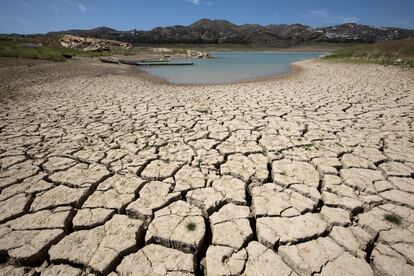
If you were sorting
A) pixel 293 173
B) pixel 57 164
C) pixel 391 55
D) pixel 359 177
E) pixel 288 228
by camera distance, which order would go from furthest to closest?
pixel 391 55
pixel 57 164
pixel 293 173
pixel 359 177
pixel 288 228

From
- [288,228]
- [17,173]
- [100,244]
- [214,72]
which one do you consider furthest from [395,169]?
[214,72]

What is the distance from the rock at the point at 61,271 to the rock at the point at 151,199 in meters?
0.52

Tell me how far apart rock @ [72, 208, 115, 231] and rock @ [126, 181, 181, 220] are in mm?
161

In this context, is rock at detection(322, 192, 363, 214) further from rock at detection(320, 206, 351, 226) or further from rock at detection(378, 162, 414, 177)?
rock at detection(378, 162, 414, 177)

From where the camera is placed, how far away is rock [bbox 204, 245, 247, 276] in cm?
139

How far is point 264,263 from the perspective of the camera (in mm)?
1436

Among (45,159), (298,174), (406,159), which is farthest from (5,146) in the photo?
(406,159)

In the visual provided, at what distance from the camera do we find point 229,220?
1.79 m

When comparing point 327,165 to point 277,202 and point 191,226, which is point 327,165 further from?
point 191,226

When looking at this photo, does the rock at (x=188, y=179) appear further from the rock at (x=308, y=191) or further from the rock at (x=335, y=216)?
the rock at (x=335, y=216)

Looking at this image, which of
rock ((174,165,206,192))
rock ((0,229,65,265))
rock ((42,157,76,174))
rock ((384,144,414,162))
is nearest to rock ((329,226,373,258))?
rock ((174,165,206,192))

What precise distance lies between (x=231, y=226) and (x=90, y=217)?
3.50 ft

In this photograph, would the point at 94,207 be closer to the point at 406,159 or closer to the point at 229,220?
the point at 229,220

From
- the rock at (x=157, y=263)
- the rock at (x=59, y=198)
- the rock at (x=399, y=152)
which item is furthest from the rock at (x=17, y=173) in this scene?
the rock at (x=399, y=152)
